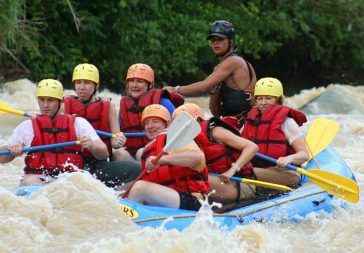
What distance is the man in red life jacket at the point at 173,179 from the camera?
586 cm

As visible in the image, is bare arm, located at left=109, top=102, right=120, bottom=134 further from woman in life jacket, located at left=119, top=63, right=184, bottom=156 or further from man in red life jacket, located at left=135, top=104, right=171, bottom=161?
man in red life jacket, located at left=135, top=104, right=171, bottom=161

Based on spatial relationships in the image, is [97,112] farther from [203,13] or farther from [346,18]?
[346,18]

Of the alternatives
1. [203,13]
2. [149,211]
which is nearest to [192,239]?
[149,211]

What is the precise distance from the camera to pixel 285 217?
6539mm

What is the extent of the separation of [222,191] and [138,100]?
4.84 feet

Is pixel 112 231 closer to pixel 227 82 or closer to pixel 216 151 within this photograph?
pixel 216 151

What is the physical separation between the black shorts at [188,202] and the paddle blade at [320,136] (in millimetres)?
2312

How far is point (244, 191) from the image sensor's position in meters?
6.66

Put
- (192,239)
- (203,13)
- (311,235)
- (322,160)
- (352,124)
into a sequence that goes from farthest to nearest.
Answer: (203,13) → (352,124) → (322,160) → (311,235) → (192,239)

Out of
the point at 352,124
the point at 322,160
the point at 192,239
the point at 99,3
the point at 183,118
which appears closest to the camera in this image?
the point at 192,239

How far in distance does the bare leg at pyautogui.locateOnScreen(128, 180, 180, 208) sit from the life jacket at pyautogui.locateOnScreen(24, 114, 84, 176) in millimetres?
875

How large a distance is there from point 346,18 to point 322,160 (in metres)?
11.3

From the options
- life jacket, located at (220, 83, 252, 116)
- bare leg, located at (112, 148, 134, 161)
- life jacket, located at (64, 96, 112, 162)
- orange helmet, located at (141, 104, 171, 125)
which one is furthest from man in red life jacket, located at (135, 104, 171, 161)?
life jacket, located at (220, 83, 252, 116)

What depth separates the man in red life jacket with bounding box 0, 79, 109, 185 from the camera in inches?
260
